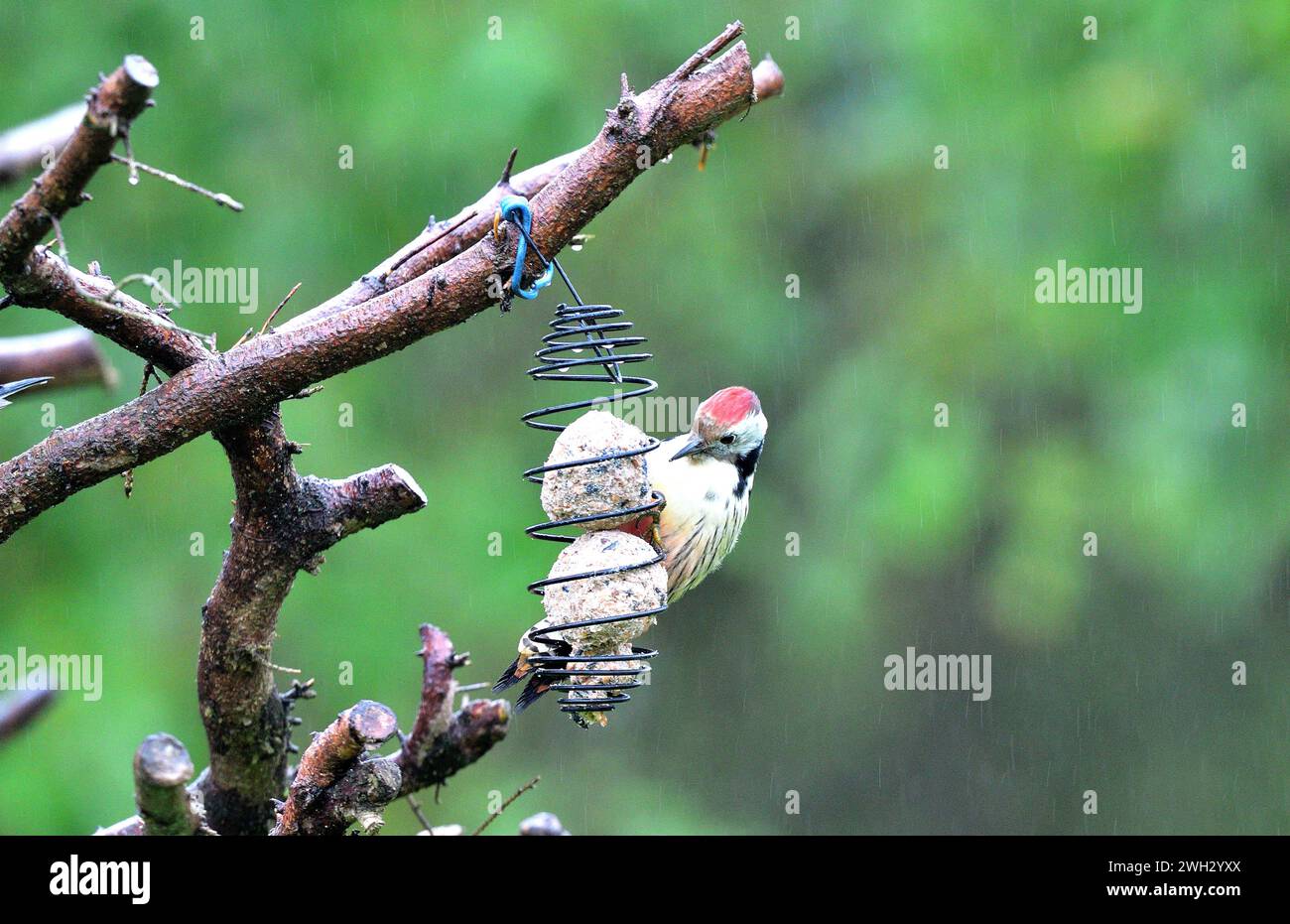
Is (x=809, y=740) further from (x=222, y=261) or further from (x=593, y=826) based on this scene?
(x=222, y=261)

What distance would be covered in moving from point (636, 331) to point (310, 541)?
5529mm

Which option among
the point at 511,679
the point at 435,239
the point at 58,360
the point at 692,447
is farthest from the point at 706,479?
the point at 58,360

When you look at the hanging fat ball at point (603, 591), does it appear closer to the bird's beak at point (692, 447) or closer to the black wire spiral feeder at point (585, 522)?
the black wire spiral feeder at point (585, 522)

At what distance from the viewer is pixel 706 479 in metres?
3.79

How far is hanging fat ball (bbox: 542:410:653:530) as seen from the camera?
2.89 metres

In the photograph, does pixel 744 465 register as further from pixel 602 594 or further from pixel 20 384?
pixel 20 384

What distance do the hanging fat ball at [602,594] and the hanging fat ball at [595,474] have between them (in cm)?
7

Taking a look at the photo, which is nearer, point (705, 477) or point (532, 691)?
point (532, 691)

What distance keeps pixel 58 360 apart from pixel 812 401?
5213 millimetres

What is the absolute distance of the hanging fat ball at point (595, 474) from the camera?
2895mm

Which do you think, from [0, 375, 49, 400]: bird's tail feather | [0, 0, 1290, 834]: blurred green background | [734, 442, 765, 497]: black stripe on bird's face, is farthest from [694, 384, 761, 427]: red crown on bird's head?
[0, 0, 1290, 834]: blurred green background

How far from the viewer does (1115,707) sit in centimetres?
807

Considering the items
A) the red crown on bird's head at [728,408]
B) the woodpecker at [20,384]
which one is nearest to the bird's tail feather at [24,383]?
the woodpecker at [20,384]
